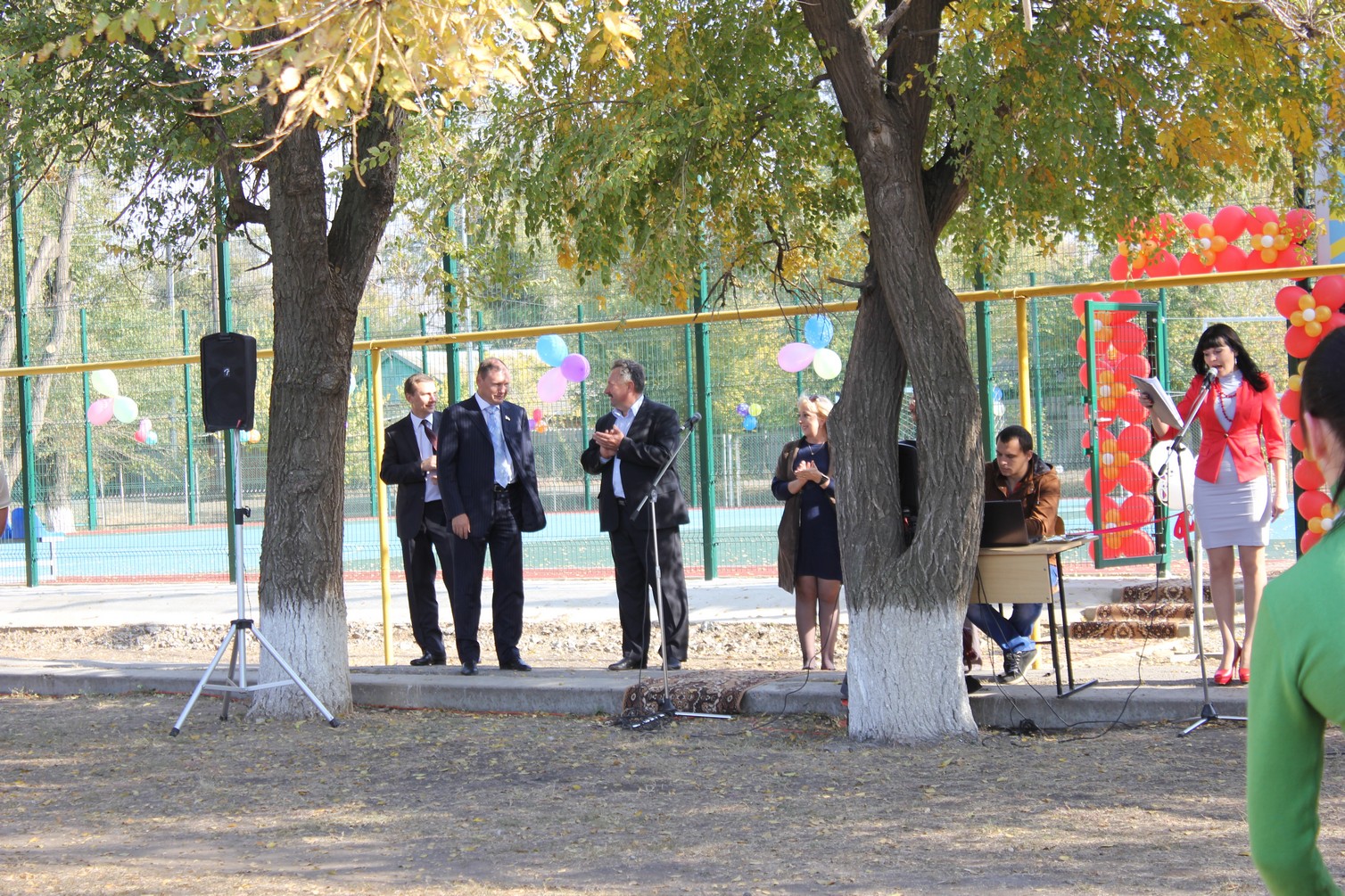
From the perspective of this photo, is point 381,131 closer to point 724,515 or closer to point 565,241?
point 565,241

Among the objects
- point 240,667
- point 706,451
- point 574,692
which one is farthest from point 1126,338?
point 240,667

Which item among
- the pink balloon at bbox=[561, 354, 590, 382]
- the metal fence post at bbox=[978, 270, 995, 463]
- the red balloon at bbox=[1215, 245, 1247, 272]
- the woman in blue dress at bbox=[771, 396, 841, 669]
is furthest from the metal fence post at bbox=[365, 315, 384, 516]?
the red balloon at bbox=[1215, 245, 1247, 272]

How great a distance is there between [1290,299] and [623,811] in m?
5.53

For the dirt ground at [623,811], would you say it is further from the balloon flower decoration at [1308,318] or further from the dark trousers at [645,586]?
the balloon flower decoration at [1308,318]

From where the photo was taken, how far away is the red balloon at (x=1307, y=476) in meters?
7.63

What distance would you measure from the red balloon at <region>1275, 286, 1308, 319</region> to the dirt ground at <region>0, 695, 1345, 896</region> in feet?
10.4

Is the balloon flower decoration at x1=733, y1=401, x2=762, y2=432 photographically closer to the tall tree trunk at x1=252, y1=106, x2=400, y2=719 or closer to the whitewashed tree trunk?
the tall tree trunk at x1=252, y1=106, x2=400, y2=719

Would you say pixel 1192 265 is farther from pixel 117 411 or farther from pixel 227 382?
pixel 117 411

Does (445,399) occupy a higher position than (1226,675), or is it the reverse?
(445,399)

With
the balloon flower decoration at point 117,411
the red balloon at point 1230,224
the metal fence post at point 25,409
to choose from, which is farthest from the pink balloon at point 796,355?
the balloon flower decoration at point 117,411

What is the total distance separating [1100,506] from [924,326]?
4.85 meters

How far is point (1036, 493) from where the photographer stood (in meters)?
6.93

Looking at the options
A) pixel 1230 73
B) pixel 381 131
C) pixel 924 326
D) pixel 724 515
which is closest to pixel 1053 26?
pixel 1230 73

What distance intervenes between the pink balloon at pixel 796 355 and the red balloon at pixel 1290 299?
3.84m
